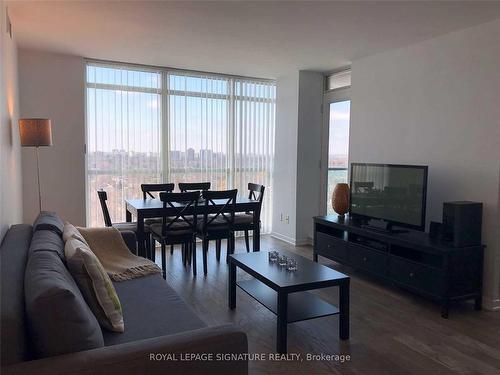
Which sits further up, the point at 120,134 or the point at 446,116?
the point at 446,116

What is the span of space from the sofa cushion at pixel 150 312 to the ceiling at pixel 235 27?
6.93 ft

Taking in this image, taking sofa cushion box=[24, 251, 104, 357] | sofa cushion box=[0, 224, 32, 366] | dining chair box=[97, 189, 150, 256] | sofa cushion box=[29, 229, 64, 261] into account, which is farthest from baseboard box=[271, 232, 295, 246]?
sofa cushion box=[24, 251, 104, 357]

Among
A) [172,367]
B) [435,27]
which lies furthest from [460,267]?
[172,367]

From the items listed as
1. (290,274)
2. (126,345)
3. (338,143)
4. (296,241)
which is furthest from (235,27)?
(296,241)

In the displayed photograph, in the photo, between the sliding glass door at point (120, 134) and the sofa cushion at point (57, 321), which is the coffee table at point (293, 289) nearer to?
the sofa cushion at point (57, 321)

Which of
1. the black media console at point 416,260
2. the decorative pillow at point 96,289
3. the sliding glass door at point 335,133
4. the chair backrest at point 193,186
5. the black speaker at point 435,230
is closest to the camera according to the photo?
the decorative pillow at point 96,289

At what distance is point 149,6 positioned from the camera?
10.5 feet

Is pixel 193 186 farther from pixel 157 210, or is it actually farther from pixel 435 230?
pixel 435 230

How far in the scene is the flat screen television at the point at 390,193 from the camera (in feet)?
12.2

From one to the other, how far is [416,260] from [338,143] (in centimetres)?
230

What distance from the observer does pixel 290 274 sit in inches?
117

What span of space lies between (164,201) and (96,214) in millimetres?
1550

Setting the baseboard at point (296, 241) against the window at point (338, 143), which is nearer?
the window at point (338, 143)

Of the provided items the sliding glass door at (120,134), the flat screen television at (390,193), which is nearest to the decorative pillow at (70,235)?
the sliding glass door at (120,134)
